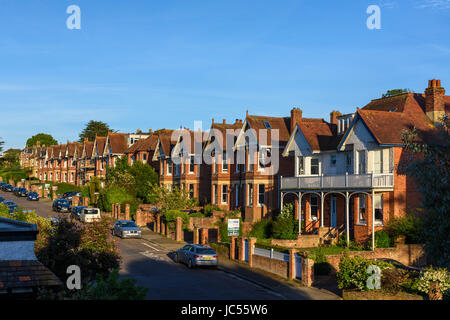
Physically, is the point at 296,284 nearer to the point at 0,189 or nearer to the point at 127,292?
the point at 127,292

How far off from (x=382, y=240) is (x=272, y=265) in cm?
808

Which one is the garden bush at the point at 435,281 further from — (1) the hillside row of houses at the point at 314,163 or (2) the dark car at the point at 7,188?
(2) the dark car at the point at 7,188

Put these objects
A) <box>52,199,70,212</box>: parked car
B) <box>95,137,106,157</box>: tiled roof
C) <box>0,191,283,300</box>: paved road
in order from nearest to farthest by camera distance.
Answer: <box>0,191,283,300</box>: paved road → <box>52,199,70,212</box>: parked car → <box>95,137,106,157</box>: tiled roof

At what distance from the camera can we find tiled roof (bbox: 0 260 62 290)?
→ 13124 millimetres

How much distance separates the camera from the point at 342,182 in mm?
35062

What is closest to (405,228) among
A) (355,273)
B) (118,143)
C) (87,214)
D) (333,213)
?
(333,213)

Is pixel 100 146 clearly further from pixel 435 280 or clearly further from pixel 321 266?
pixel 435 280

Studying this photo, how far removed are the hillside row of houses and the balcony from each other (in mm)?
63

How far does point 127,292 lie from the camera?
472 inches

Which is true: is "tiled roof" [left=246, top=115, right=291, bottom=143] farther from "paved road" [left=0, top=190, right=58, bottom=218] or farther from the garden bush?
"paved road" [left=0, top=190, right=58, bottom=218]

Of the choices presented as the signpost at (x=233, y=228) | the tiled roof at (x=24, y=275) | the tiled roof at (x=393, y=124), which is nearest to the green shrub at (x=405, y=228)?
the tiled roof at (x=393, y=124)

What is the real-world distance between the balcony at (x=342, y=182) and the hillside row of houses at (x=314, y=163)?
6cm

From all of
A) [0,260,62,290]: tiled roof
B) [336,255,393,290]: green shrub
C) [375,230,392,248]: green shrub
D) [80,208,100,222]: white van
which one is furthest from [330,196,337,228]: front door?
[0,260,62,290]: tiled roof
